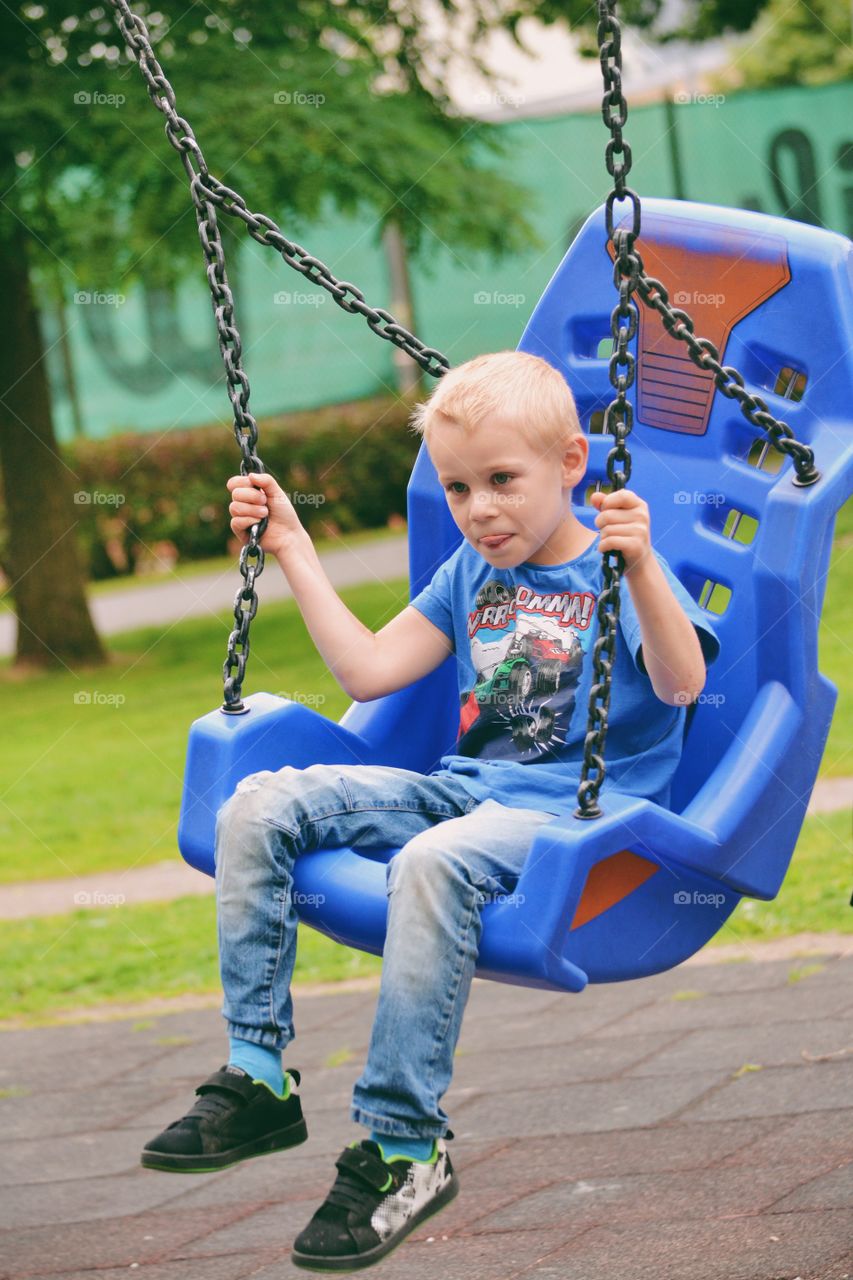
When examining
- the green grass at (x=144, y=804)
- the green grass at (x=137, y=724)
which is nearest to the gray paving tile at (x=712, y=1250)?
the green grass at (x=144, y=804)

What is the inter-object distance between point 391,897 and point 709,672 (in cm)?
84

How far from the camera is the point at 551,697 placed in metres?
2.59

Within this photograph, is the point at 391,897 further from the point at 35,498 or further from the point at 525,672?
the point at 35,498

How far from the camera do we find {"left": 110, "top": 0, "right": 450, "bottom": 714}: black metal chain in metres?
2.49

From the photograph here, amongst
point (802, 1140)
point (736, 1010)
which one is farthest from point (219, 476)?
point (802, 1140)

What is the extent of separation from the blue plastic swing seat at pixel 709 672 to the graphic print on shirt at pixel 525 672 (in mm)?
178

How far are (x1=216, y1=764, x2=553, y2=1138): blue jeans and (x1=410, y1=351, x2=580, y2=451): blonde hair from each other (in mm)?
546

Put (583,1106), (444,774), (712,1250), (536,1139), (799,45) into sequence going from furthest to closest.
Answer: (799,45) → (583,1106) → (536,1139) → (712,1250) → (444,774)

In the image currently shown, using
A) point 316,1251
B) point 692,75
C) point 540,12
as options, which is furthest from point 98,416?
point 316,1251

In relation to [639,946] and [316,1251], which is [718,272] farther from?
[316,1251]

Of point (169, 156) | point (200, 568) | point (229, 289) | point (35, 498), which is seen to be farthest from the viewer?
point (200, 568)

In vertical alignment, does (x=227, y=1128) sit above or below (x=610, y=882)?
below

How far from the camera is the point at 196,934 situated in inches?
204

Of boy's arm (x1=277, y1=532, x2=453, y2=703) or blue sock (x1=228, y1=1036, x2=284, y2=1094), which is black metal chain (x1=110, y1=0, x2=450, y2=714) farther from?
blue sock (x1=228, y1=1036, x2=284, y2=1094)
